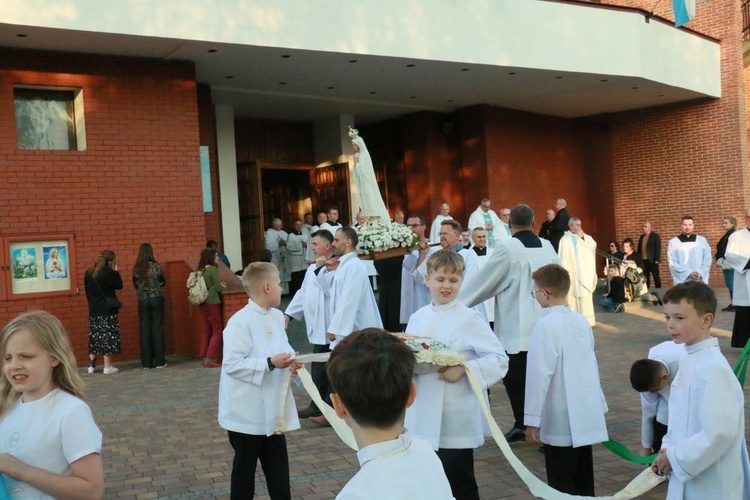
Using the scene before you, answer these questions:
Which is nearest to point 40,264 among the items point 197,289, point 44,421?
point 197,289

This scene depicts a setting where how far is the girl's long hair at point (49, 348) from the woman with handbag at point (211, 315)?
9.59 m

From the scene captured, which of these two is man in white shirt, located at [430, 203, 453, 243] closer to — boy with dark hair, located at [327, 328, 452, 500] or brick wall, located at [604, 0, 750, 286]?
brick wall, located at [604, 0, 750, 286]

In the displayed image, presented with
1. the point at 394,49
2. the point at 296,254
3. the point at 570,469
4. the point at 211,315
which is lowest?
the point at 570,469

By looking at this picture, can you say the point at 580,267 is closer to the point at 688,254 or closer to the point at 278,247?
the point at 688,254

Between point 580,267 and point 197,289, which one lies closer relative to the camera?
point 197,289

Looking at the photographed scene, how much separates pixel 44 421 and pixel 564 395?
128 inches

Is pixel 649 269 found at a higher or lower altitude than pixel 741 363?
lower

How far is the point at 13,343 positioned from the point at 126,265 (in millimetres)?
11224

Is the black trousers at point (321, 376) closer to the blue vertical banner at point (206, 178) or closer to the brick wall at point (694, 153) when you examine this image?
the blue vertical banner at point (206, 178)

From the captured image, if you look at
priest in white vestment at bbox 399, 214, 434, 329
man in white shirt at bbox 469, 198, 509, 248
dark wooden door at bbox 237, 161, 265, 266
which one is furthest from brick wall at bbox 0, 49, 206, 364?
man in white shirt at bbox 469, 198, 509, 248

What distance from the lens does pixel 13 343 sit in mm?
2871

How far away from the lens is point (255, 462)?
4.86m

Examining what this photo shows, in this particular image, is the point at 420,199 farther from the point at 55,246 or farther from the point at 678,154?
the point at 55,246

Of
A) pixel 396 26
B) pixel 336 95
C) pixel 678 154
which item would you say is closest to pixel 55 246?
pixel 396 26
